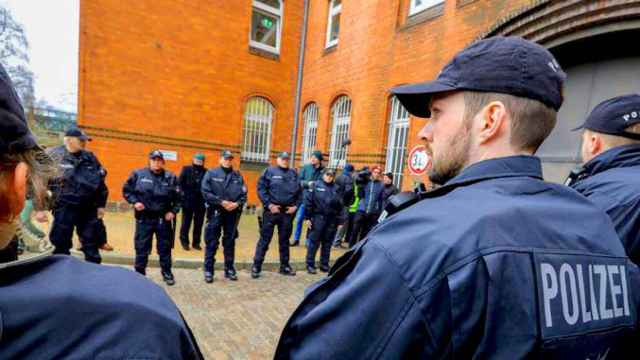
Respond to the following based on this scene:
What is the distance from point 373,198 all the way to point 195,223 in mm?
→ 3787

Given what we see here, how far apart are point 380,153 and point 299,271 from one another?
4295 mm

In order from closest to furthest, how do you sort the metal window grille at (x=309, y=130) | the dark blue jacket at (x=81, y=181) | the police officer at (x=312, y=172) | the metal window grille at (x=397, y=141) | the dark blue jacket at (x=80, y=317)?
the dark blue jacket at (x=80, y=317) → the dark blue jacket at (x=81, y=181) → the police officer at (x=312, y=172) → the metal window grille at (x=397, y=141) → the metal window grille at (x=309, y=130)

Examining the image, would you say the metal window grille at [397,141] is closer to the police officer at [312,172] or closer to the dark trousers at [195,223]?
the police officer at [312,172]

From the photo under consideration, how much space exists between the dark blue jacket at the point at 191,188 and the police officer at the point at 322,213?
7.72ft

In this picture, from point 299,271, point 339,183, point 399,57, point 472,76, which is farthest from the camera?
point 399,57

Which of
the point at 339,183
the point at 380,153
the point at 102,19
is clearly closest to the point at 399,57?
the point at 380,153

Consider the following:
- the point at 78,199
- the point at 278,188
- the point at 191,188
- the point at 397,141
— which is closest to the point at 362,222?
the point at 278,188

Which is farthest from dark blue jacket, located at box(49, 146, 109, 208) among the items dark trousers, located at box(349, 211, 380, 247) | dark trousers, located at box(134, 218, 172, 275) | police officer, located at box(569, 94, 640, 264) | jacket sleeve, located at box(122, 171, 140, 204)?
police officer, located at box(569, 94, 640, 264)

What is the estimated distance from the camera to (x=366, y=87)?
10039mm

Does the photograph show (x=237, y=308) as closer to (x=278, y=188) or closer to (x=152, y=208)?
(x=152, y=208)

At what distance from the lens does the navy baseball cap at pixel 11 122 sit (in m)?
0.72

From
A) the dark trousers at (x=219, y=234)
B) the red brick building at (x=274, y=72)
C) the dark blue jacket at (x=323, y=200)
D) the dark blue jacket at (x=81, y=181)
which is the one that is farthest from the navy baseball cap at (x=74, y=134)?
the red brick building at (x=274, y=72)

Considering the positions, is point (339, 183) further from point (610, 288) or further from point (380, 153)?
point (610, 288)

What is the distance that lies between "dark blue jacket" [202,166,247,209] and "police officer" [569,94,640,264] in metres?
4.58
